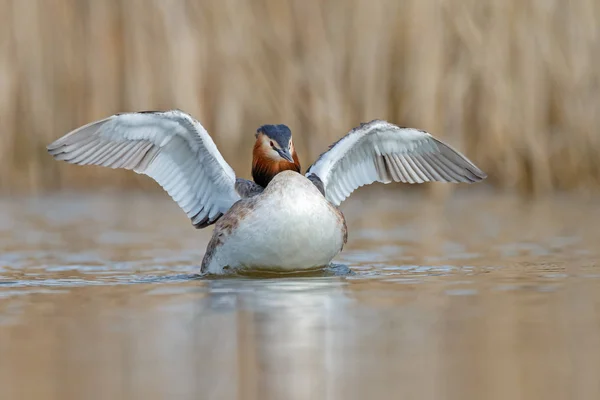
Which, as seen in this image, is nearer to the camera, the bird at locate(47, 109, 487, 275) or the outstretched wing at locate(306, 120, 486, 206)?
the bird at locate(47, 109, 487, 275)

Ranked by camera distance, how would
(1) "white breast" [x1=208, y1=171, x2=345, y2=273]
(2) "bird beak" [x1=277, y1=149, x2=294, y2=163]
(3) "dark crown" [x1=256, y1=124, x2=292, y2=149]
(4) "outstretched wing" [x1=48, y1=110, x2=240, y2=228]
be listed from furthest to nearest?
(4) "outstretched wing" [x1=48, y1=110, x2=240, y2=228]
(3) "dark crown" [x1=256, y1=124, x2=292, y2=149]
(2) "bird beak" [x1=277, y1=149, x2=294, y2=163]
(1) "white breast" [x1=208, y1=171, x2=345, y2=273]

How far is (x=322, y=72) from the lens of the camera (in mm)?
12469

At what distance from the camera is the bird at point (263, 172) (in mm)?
7254

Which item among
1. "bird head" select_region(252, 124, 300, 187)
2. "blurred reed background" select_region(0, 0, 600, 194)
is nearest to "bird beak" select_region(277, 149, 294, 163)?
"bird head" select_region(252, 124, 300, 187)

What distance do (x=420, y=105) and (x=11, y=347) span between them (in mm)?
8131

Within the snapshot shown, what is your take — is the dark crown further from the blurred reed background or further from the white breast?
the blurred reed background

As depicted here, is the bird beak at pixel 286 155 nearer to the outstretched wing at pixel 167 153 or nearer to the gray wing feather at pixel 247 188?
the gray wing feather at pixel 247 188

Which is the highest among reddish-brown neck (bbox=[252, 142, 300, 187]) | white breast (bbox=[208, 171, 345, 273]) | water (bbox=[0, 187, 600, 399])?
reddish-brown neck (bbox=[252, 142, 300, 187])

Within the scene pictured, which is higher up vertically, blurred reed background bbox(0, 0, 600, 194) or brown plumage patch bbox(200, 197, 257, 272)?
blurred reed background bbox(0, 0, 600, 194)

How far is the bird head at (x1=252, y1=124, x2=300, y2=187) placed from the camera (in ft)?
25.5

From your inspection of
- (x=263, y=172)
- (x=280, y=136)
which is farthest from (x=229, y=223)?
(x=280, y=136)

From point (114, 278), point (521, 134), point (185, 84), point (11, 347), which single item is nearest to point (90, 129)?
point (114, 278)

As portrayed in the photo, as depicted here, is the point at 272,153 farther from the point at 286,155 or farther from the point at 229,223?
the point at 229,223

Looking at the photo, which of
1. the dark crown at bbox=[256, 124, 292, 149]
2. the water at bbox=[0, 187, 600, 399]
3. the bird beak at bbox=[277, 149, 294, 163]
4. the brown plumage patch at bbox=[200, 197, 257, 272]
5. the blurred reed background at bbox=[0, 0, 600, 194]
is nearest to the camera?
the water at bbox=[0, 187, 600, 399]
